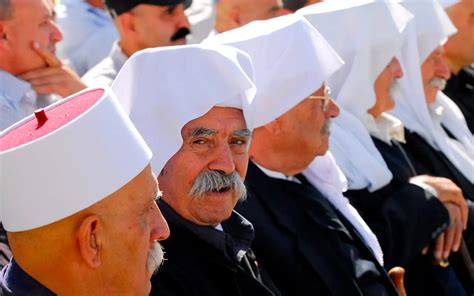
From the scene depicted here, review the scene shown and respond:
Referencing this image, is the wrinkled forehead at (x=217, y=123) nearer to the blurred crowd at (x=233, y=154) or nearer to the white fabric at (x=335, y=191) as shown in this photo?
the blurred crowd at (x=233, y=154)

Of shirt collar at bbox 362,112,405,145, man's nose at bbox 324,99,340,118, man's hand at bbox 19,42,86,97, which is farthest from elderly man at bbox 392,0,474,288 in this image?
man's hand at bbox 19,42,86,97

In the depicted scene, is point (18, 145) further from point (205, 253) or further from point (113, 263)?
point (205, 253)

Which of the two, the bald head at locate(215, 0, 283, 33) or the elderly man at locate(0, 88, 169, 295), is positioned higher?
the elderly man at locate(0, 88, 169, 295)

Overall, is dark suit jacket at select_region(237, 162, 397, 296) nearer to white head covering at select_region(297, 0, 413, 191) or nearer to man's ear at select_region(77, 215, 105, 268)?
white head covering at select_region(297, 0, 413, 191)

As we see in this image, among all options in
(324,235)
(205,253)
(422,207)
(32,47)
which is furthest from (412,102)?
(205,253)

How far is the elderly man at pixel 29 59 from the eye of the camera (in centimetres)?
484

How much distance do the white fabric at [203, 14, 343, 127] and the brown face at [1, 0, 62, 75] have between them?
1.06 metres

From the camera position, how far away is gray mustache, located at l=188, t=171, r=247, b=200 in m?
3.79

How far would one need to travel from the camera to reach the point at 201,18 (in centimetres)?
826

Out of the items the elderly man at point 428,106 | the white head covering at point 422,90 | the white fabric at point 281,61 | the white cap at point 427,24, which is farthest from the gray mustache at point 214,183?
the white cap at point 427,24

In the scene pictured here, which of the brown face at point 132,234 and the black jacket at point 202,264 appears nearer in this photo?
the brown face at point 132,234

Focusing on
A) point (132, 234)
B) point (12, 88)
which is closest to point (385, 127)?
point (12, 88)

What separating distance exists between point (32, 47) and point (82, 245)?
2.53 meters

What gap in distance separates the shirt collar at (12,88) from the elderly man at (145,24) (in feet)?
4.13
